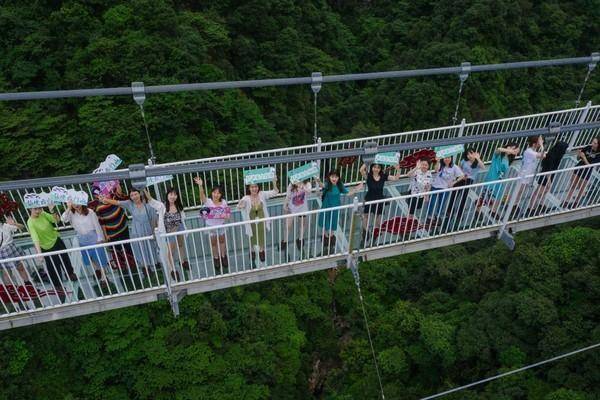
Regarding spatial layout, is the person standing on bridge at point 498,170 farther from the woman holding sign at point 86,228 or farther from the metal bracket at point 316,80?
the woman holding sign at point 86,228

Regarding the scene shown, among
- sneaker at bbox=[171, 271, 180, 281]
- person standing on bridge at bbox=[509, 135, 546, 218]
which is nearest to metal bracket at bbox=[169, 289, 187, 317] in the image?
sneaker at bbox=[171, 271, 180, 281]

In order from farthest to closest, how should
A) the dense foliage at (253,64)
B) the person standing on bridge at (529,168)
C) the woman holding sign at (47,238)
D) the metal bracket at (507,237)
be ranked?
the dense foliage at (253,64), the metal bracket at (507,237), the person standing on bridge at (529,168), the woman holding sign at (47,238)

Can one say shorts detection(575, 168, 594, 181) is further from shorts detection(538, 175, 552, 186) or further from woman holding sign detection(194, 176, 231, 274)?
woman holding sign detection(194, 176, 231, 274)

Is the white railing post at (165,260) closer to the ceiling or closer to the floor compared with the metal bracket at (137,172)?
closer to the floor

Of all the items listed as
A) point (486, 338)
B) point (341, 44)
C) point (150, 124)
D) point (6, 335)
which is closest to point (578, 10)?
point (341, 44)

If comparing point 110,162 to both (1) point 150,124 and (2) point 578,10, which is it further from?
(2) point 578,10

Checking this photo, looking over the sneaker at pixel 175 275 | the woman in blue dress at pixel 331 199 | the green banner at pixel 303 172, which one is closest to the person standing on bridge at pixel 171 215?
the sneaker at pixel 175 275
